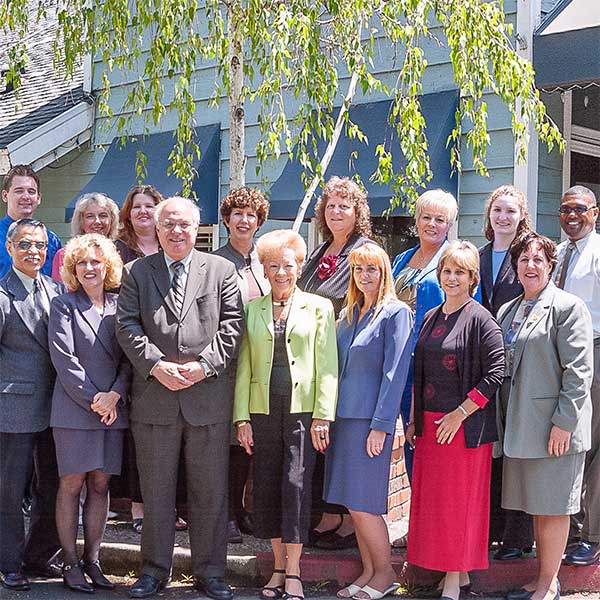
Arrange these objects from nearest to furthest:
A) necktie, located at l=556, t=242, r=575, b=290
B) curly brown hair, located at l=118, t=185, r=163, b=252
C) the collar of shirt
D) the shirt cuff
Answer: the shirt cuff, the collar of shirt, necktie, located at l=556, t=242, r=575, b=290, curly brown hair, located at l=118, t=185, r=163, b=252

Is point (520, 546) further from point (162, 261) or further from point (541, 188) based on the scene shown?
point (541, 188)

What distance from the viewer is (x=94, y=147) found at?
10938mm

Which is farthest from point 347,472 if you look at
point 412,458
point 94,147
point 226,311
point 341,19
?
point 94,147

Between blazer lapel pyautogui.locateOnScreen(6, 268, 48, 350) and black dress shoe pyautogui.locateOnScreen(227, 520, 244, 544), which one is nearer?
blazer lapel pyautogui.locateOnScreen(6, 268, 48, 350)

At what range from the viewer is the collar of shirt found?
4.78 metres

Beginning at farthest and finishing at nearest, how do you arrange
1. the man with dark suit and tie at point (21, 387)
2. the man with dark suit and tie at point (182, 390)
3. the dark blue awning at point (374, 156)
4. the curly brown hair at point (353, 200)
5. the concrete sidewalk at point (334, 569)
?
the dark blue awning at point (374, 156), the curly brown hair at point (353, 200), the concrete sidewalk at point (334, 569), the man with dark suit and tie at point (21, 387), the man with dark suit and tie at point (182, 390)

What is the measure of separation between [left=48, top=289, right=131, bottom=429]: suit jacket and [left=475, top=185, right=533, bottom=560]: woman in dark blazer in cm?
194

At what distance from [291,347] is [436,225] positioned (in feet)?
3.46

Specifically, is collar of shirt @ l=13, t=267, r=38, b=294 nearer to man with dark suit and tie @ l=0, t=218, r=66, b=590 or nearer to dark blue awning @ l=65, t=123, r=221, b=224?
man with dark suit and tie @ l=0, t=218, r=66, b=590

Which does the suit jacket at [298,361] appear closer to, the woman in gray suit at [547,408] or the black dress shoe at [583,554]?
the woman in gray suit at [547,408]

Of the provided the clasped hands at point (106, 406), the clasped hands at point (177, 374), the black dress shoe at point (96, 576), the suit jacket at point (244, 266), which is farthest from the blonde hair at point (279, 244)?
the black dress shoe at point (96, 576)

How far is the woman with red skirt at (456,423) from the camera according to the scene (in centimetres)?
448

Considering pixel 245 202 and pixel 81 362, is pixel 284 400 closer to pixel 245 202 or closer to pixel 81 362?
pixel 81 362

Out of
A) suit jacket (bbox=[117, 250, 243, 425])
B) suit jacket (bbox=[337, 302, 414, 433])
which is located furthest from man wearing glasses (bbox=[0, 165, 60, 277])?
suit jacket (bbox=[337, 302, 414, 433])
